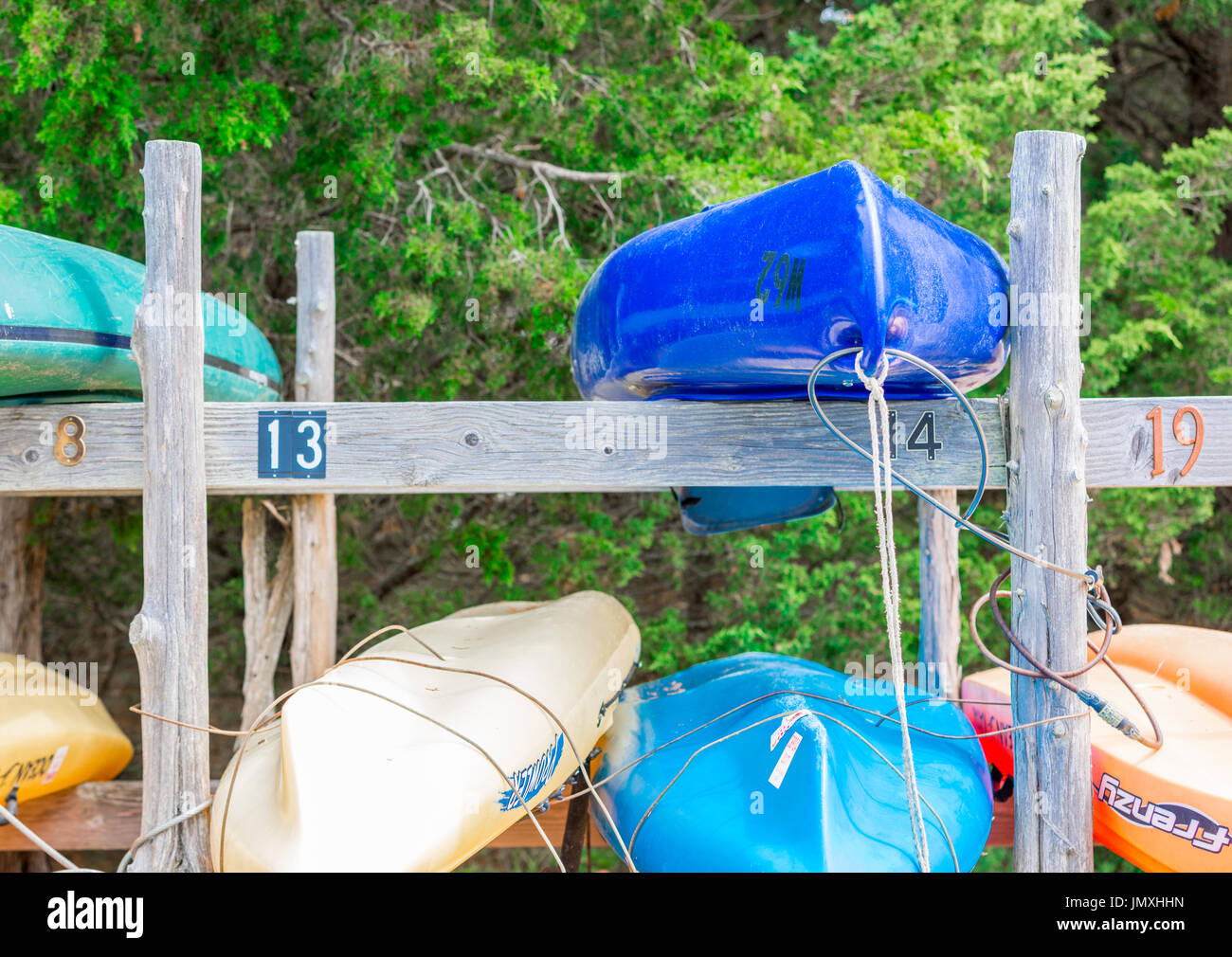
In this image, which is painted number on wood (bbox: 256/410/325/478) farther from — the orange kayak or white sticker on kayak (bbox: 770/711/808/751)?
the orange kayak

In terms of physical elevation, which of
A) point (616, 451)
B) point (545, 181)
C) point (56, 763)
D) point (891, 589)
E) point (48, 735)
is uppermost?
point (545, 181)

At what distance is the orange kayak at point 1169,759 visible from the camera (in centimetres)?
255

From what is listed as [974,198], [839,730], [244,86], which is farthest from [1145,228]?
[244,86]

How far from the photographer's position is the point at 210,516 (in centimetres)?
560

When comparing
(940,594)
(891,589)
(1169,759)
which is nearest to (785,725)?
(891,589)

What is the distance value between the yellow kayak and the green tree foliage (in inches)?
72.6

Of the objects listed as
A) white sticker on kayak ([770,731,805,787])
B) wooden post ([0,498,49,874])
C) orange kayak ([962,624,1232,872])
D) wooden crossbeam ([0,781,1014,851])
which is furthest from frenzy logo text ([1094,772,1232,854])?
wooden post ([0,498,49,874])

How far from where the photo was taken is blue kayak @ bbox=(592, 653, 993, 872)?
2.41m

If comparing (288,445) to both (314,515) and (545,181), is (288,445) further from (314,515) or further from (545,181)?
Answer: (545,181)

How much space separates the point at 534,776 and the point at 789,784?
0.66 metres

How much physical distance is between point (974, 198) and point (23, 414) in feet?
15.9

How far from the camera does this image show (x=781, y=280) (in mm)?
2178

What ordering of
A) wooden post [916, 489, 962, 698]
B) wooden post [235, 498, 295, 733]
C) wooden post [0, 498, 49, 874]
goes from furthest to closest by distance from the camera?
wooden post [0, 498, 49, 874]
wooden post [916, 489, 962, 698]
wooden post [235, 498, 295, 733]

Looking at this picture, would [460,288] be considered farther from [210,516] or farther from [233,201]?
[210,516]
